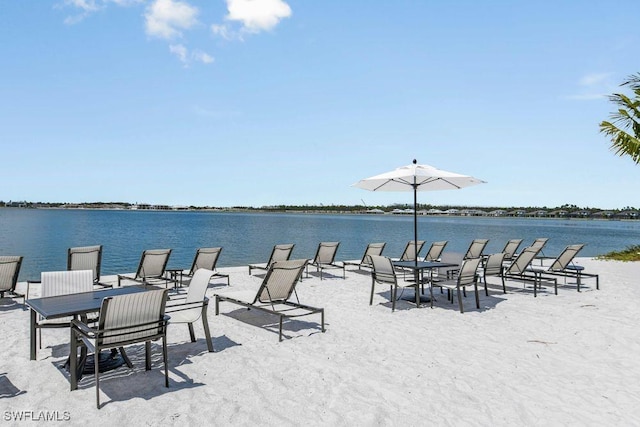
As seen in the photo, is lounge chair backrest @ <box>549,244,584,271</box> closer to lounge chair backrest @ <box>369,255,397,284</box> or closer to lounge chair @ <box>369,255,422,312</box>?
lounge chair @ <box>369,255,422,312</box>

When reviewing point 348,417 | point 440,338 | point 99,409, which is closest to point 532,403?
point 348,417

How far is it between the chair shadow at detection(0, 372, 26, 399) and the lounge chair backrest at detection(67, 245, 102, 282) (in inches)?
136

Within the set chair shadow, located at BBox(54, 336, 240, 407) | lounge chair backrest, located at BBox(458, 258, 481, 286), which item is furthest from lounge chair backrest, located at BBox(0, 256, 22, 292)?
Result: lounge chair backrest, located at BBox(458, 258, 481, 286)

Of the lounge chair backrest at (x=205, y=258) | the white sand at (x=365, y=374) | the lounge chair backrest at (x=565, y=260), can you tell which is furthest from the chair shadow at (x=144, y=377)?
the lounge chair backrest at (x=565, y=260)

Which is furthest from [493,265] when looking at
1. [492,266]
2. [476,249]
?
[476,249]

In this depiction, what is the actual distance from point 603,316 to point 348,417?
5.43 meters

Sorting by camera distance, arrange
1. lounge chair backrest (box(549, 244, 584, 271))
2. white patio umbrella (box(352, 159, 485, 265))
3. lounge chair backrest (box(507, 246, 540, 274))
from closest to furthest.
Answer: white patio umbrella (box(352, 159, 485, 265))
lounge chair backrest (box(507, 246, 540, 274))
lounge chair backrest (box(549, 244, 584, 271))

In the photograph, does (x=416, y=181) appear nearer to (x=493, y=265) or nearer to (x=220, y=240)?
(x=493, y=265)

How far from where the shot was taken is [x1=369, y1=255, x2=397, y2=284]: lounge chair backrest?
23.4 ft

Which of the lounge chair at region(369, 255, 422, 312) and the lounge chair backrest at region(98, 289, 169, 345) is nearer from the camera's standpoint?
the lounge chair backrest at region(98, 289, 169, 345)

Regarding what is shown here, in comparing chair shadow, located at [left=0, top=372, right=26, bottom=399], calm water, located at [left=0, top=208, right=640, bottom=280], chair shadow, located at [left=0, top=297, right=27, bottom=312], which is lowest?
calm water, located at [left=0, top=208, right=640, bottom=280]

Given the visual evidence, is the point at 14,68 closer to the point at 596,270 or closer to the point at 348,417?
the point at 348,417

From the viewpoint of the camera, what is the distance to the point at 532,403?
355 centimetres

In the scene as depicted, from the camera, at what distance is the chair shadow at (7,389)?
11.8 ft
